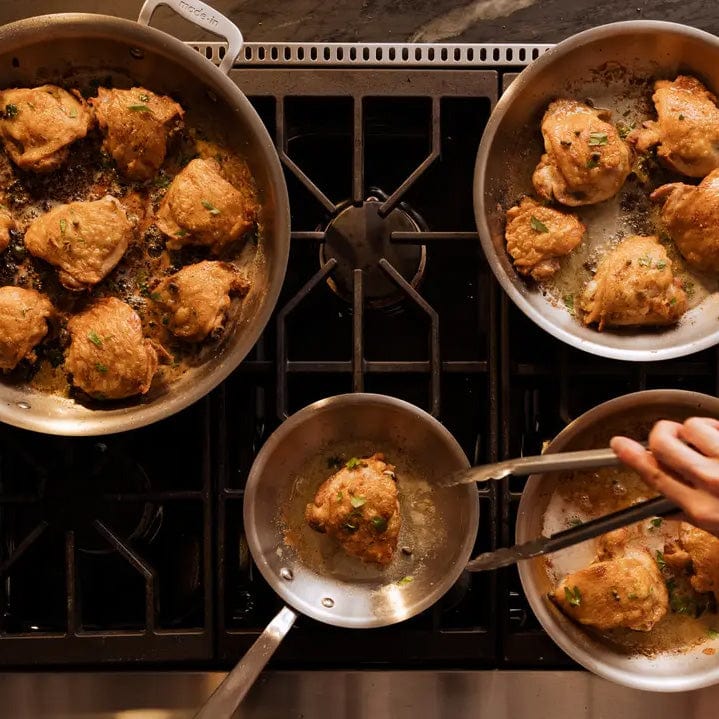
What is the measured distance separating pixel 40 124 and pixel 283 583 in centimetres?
126

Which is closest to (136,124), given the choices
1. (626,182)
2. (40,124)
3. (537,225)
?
(40,124)

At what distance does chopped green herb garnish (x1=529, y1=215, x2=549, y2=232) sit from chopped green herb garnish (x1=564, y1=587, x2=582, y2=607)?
0.89 meters

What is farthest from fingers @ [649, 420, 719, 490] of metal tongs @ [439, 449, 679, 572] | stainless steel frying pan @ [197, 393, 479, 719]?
stainless steel frying pan @ [197, 393, 479, 719]

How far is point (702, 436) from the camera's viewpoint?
4.00ft

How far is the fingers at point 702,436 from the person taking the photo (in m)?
1.21

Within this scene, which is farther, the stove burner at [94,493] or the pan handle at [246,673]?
the stove burner at [94,493]

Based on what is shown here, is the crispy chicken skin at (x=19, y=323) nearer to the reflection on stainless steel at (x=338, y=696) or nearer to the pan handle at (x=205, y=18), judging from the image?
the pan handle at (x=205, y=18)

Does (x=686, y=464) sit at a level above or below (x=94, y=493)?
above

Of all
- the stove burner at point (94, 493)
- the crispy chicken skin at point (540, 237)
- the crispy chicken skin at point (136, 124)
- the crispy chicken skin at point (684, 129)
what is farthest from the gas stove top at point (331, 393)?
the crispy chicken skin at point (684, 129)

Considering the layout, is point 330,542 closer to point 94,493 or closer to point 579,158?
point 94,493

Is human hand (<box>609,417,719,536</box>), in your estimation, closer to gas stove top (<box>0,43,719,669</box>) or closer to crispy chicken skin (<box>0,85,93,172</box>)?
gas stove top (<box>0,43,719,669</box>)

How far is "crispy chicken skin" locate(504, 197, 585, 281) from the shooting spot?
1.91 metres

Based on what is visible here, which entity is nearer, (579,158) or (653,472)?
(653,472)

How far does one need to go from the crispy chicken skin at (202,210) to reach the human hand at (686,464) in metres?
1.07
